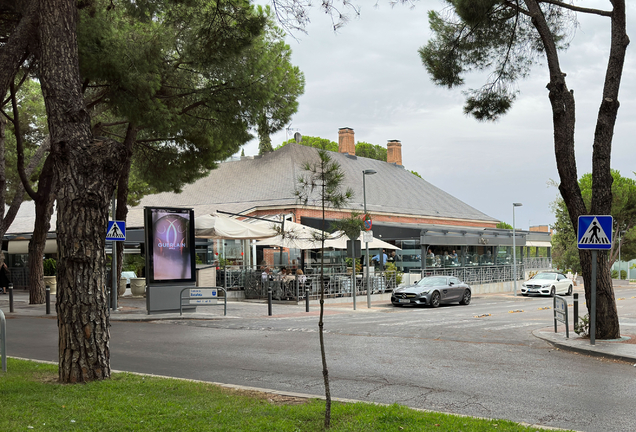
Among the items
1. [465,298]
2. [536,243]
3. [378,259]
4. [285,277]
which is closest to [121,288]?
[285,277]

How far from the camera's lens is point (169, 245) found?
2028 cm

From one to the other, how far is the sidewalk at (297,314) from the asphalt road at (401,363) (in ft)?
1.50

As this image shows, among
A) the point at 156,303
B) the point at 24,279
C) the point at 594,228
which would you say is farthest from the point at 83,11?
the point at 24,279

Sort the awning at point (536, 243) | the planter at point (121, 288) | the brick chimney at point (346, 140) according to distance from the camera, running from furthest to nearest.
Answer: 1. the brick chimney at point (346, 140)
2. the awning at point (536, 243)
3. the planter at point (121, 288)

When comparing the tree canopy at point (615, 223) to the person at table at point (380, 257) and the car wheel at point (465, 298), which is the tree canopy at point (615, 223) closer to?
the person at table at point (380, 257)

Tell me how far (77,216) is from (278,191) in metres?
31.6

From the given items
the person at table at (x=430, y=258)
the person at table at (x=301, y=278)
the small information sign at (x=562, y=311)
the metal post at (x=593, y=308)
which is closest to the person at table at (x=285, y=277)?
the person at table at (x=301, y=278)

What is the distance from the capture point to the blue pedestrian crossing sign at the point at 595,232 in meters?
12.5

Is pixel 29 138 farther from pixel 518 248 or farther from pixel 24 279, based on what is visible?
pixel 518 248

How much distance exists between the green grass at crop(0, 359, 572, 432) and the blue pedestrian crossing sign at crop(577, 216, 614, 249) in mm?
7586

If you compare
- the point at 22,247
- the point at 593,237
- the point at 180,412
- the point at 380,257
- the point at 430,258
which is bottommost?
the point at 180,412

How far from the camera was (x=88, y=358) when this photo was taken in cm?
803

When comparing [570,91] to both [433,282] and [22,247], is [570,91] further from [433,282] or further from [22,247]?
[22,247]

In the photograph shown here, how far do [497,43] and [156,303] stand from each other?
12541 mm
